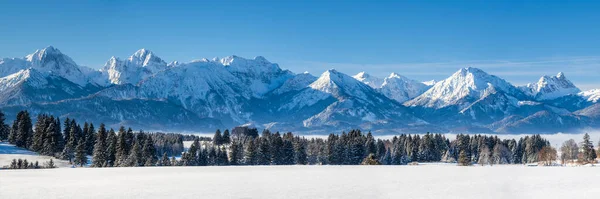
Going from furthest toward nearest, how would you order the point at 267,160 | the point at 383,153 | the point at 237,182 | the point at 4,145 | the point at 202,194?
the point at 383,153
the point at 267,160
the point at 4,145
the point at 237,182
the point at 202,194

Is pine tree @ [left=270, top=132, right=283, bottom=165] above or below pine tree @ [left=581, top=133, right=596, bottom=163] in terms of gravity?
below

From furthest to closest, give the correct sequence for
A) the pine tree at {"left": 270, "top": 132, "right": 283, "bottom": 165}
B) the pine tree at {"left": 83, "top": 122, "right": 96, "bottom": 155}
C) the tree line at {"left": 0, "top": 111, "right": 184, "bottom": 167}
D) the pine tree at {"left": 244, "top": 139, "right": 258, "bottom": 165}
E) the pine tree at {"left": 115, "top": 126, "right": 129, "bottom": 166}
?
the pine tree at {"left": 270, "top": 132, "right": 283, "bottom": 165}, the pine tree at {"left": 244, "top": 139, "right": 258, "bottom": 165}, the pine tree at {"left": 83, "top": 122, "right": 96, "bottom": 155}, the tree line at {"left": 0, "top": 111, "right": 184, "bottom": 167}, the pine tree at {"left": 115, "top": 126, "right": 129, "bottom": 166}

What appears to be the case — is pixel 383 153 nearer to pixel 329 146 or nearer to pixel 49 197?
pixel 329 146

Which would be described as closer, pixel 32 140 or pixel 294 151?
pixel 32 140

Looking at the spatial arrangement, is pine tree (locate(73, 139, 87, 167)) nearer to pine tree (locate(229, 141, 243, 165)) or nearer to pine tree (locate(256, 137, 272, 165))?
pine tree (locate(229, 141, 243, 165))

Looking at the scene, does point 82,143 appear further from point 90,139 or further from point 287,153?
point 287,153

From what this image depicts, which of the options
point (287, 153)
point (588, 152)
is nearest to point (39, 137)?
point (287, 153)

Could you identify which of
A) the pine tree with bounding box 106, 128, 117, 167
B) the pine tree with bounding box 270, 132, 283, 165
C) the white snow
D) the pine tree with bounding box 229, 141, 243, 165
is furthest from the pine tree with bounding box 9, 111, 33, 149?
the pine tree with bounding box 270, 132, 283, 165

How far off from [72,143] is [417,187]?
342ft

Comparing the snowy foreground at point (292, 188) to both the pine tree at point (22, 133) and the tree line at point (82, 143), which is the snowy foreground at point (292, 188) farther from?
the pine tree at point (22, 133)

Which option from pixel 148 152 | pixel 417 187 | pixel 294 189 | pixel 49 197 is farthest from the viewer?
pixel 148 152

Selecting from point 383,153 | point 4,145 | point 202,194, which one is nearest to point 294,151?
point 383,153

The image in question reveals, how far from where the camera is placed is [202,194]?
4812cm

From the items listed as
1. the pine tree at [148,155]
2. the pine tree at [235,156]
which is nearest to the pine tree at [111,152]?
the pine tree at [148,155]
